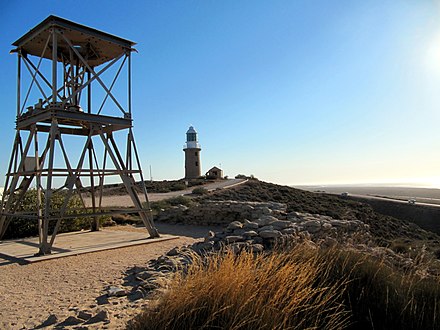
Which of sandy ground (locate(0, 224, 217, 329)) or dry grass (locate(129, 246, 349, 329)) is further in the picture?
sandy ground (locate(0, 224, 217, 329))

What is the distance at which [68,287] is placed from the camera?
5.98 metres

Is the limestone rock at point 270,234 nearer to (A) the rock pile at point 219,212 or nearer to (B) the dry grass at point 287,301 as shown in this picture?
(B) the dry grass at point 287,301

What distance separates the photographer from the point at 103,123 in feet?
34.1

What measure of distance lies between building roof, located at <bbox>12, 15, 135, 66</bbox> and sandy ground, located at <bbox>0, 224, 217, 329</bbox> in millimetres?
5606

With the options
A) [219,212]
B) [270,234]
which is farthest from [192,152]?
[270,234]

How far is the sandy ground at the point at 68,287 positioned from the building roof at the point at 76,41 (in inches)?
221

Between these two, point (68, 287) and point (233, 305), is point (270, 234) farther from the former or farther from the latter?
point (233, 305)

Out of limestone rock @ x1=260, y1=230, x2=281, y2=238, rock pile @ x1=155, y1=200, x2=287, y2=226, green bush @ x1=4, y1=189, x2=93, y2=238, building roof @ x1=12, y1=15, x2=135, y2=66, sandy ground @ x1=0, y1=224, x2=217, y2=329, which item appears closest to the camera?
sandy ground @ x1=0, y1=224, x2=217, y2=329

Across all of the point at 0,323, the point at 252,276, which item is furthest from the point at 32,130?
the point at 252,276

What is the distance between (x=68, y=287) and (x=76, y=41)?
282 inches

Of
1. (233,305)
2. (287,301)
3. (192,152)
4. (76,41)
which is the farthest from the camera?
(192,152)

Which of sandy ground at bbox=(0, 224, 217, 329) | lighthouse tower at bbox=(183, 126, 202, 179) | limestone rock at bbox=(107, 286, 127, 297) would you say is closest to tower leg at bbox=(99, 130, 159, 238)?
sandy ground at bbox=(0, 224, 217, 329)

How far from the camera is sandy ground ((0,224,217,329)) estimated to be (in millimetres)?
4555

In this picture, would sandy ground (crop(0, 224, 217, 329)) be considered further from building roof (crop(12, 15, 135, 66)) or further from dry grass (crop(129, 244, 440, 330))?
building roof (crop(12, 15, 135, 66))
